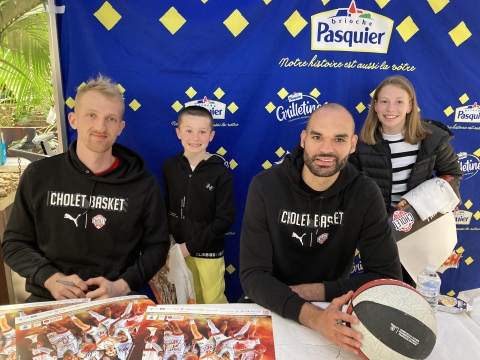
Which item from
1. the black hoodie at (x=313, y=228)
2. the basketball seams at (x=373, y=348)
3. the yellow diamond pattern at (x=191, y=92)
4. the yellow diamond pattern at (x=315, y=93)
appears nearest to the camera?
the basketball seams at (x=373, y=348)

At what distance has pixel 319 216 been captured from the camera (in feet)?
5.23

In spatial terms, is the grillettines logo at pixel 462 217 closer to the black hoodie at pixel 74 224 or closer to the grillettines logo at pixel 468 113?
the grillettines logo at pixel 468 113

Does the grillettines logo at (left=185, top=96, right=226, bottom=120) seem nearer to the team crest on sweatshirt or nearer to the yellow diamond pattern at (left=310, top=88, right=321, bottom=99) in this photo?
the yellow diamond pattern at (left=310, top=88, right=321, bottom=99)

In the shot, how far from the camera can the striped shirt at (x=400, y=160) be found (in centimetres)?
236

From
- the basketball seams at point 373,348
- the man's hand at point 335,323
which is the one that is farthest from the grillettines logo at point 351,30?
the basketball seams at point 373,348

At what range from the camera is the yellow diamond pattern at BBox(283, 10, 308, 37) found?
2379mm

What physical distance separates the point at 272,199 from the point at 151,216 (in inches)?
24.9

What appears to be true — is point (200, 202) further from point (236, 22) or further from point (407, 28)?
point (407, 28)

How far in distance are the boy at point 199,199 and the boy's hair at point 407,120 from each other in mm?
981

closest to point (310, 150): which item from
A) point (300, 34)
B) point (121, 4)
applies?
point (300, 34)

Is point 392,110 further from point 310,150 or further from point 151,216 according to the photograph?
point 151,216

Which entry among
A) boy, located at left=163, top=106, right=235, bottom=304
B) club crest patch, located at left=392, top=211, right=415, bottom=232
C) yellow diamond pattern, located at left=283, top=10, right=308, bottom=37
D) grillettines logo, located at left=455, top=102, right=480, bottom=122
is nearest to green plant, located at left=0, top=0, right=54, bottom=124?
boy, located at left=163, top=106, right=235, bottom=304

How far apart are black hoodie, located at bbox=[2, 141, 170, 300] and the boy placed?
55 cm

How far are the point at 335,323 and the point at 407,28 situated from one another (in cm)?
221
